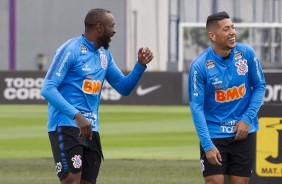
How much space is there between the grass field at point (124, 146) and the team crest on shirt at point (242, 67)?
4.59 meters

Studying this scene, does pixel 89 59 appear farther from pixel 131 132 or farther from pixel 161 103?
pixel 161 103

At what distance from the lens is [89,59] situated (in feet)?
30.7

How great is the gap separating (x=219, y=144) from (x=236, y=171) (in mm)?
282

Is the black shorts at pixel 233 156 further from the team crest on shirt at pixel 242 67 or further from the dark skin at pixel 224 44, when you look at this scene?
the team crest on shirt at pixel 242 67

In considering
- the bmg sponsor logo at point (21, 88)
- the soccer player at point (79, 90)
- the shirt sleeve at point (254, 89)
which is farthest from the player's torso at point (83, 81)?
the bmg sponsor logo at point (21, 88)

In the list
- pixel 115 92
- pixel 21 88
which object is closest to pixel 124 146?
pixel 115 92

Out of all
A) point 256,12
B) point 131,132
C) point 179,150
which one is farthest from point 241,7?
point 179,150

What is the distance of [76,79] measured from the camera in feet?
30.6

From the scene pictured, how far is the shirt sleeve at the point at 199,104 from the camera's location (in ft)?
30.2

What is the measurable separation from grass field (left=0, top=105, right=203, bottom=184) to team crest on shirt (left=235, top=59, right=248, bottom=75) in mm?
4587

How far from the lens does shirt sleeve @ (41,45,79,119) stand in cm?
908

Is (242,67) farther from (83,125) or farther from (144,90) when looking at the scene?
(144,90)

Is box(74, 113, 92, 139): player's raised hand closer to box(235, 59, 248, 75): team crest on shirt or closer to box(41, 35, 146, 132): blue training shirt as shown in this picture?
box(41, 35, 146, 132): blue training shirt

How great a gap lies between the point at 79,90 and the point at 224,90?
1246 mm
